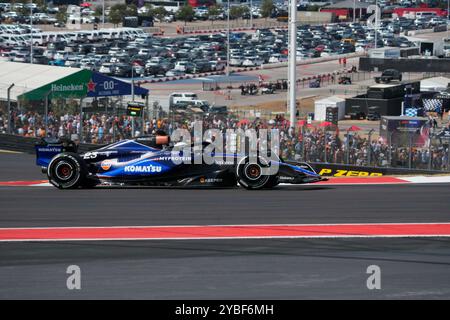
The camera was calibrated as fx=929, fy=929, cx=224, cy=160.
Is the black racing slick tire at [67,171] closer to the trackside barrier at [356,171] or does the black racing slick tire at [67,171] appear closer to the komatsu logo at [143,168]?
the komatsu logo at [143,168]

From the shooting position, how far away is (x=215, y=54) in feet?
236

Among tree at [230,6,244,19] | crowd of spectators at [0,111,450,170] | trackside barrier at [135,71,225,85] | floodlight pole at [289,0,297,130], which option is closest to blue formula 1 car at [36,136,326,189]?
crowd of spectators at [0,111,450,170]

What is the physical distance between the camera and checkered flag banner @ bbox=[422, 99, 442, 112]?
41.4 meters

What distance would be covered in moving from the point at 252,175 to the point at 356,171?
20.5 feet

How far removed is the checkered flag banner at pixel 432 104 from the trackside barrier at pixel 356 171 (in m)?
20.8

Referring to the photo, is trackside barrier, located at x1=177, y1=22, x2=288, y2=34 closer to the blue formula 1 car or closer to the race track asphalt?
the blue formula 1 car

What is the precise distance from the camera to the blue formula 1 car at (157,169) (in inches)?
615

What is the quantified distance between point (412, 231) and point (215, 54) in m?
60.3

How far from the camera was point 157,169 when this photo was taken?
1563 cm

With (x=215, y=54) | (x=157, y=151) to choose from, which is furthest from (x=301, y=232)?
(x=215, y=54)

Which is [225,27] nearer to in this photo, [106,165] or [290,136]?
[290,136]
